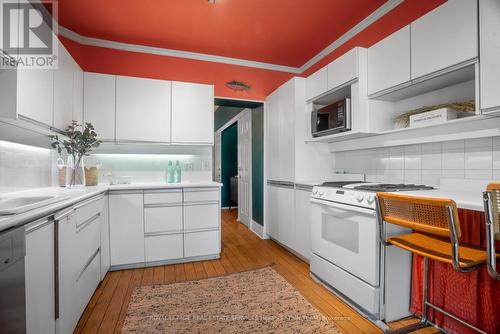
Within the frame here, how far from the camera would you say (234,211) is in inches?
235

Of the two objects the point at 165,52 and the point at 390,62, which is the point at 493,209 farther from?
the point at 165,52

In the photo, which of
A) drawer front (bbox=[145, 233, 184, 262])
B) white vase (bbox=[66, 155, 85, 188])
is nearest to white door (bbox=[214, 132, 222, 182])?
drawer front (bbox=[145, 233, 184, 262])

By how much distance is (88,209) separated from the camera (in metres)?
1.88

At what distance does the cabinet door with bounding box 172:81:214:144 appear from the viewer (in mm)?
3035

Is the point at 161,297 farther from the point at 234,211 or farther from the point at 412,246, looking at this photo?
the point at 234,211

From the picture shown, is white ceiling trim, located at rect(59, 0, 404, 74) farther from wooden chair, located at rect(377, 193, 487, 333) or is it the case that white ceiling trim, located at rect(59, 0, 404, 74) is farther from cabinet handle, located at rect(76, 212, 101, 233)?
cabinet handle, located at rect(76, 212, 101, 233)

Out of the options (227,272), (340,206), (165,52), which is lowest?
(227,272)

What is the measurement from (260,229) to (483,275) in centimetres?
275

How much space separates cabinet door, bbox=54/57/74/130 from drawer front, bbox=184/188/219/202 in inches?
51.6

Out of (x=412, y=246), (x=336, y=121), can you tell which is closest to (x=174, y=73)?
(x=336, y=121)

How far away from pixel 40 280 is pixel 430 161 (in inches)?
107

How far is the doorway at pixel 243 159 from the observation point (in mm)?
3969

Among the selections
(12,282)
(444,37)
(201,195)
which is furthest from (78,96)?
(444,37)

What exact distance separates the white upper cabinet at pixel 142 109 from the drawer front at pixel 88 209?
900mm
